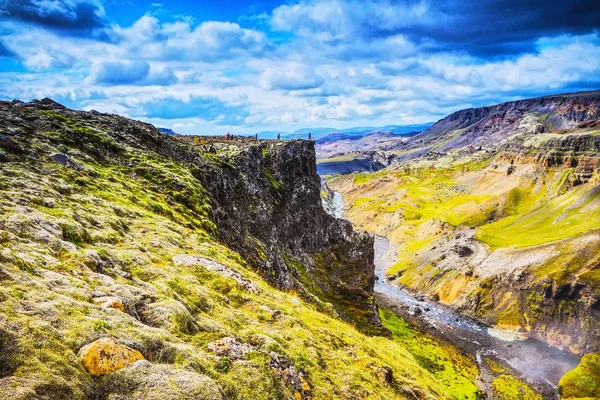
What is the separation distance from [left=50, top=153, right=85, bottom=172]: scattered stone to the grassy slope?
109 centimetres

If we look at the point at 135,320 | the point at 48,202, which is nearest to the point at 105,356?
the point at 135,320

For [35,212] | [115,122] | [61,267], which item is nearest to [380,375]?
[61,267]

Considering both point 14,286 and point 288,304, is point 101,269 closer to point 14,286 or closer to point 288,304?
A: point 14,286

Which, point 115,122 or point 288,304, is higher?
point 115,122

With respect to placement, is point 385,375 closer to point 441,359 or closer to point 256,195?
point 256,195

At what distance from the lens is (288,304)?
2745 centimetres

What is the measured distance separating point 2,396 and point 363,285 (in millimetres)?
77438

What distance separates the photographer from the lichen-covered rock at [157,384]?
1107 centimetres

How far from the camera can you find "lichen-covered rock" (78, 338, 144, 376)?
11305mm

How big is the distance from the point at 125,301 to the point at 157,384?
5.36m

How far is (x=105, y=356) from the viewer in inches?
Answer: 459

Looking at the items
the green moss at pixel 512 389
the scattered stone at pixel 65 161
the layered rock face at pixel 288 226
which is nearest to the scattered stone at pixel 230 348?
the scattered stone at pixel 65 161

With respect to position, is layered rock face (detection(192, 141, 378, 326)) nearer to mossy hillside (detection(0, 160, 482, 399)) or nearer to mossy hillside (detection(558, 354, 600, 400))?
mossy hillside (detection(0, 160, 482, 399))

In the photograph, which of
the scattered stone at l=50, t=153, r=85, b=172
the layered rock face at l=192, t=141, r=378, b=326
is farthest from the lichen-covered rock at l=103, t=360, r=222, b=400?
the layered rock face at l=192, t=141, r=378, b=326
